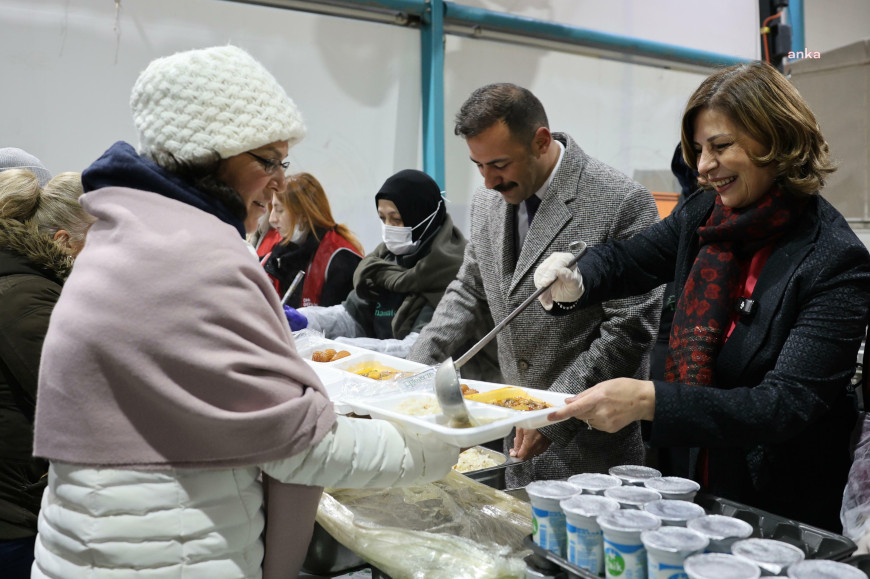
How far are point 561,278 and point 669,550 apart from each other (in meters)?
1.06

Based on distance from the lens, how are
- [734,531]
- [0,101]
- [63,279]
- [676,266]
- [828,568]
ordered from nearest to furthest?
1. [828,568]
2. [734,531]
3. [676,266]
4. [63,279]
5. [0,101]

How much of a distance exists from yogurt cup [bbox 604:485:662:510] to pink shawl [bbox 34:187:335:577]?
57 centimetres

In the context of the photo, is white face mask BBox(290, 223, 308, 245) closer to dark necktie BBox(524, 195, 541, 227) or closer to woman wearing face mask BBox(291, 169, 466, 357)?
woman wearing face mask BBox(291, 169, 466, 357)

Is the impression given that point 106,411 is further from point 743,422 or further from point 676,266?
point 676,266

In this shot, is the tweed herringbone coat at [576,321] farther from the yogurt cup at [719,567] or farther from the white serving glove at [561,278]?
the yogurt cup at [719,567]

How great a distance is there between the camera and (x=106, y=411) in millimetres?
1255

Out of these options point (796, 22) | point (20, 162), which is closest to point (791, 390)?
point (20, 162)

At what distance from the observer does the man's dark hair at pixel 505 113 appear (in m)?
2.43

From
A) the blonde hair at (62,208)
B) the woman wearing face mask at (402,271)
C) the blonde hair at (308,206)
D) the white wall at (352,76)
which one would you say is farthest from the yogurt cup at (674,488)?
the white wall at (352,76)

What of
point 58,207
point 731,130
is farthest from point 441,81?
point 731,130

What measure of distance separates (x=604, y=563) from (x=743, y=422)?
53cm

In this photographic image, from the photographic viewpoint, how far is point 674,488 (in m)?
1.36

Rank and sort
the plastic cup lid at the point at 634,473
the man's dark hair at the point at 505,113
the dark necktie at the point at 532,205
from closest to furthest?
the plastic cup lid at the point at 634,473 < the man's dark hair at the point at 505,113 < the dark necktie at the point at 532,205

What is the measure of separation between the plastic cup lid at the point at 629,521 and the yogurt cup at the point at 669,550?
21mm
